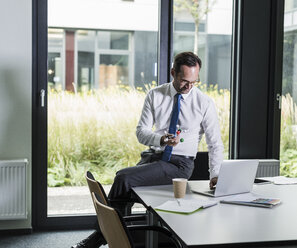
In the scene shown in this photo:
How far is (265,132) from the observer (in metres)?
4.64

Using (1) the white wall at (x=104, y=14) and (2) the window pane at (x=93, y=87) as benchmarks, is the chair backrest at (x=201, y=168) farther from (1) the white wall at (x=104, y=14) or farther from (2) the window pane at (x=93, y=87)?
(1) the white wall at (x=104, y=14)

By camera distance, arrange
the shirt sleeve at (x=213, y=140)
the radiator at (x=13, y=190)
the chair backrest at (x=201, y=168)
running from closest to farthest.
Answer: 1. the shirt sleeve at (x=213, y=140)
2. the chair backrest at (x=201, y=168)
3. the radiator at (x=13, y=190)

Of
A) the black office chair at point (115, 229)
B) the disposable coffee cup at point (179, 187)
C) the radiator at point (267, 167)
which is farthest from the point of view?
the radiator at point (267, 167)

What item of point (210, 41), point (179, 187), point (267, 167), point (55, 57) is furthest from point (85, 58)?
point (179, 187)

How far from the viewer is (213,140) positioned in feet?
10.4

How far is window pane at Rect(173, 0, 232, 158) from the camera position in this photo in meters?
4.46

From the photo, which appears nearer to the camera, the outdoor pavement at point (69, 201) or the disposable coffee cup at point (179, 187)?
the disposable coffee cup at point (179, 187)

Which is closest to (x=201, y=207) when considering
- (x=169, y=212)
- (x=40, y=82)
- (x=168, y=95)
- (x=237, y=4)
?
(x=169, y=212)

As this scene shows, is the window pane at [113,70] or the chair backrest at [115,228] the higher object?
the window pane at [113,70]

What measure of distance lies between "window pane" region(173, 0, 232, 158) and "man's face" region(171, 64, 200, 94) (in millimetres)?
1280

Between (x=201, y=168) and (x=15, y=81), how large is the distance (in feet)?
5.91

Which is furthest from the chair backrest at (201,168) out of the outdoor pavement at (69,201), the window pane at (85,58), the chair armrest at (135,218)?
the chair armrest at (135,218)

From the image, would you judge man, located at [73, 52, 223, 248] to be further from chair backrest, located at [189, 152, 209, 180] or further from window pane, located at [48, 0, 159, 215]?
window pane, located at [48, 0, 159, 215]

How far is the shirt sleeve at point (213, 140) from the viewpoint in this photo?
3078mm
